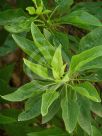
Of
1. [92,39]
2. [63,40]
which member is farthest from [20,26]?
A: [92,39]

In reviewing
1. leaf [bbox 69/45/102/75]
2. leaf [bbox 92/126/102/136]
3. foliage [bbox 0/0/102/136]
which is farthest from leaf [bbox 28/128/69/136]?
leaf [bbox 69/45/102/75]

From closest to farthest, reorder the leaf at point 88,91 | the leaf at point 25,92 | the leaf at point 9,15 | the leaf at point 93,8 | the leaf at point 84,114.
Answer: the leaf at point 88,91, the leaf at point 25,92, the leaf at point 84,114, the leaf at point 9,15, the leaf at point 93,8

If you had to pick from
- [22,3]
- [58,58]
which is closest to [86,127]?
[58,58]

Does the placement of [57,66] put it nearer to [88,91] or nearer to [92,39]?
[88,91]

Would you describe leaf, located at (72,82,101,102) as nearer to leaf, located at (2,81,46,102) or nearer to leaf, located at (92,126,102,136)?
leaf, located at (2,81,46,102)

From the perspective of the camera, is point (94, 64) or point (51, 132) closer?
point (94, 64)

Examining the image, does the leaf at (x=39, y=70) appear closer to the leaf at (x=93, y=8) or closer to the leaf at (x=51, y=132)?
the leaf at (x=51, y=132)

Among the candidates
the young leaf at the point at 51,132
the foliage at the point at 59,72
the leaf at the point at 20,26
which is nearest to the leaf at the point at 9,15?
the foliage at the point at 59,72
